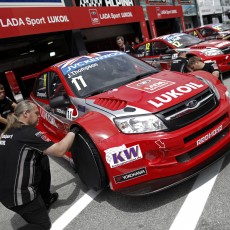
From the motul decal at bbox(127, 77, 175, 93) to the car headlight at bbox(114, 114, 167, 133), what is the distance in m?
0.47

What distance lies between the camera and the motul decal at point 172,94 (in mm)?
2888

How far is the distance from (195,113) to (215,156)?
46cm

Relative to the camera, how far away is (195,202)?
273 centimetres

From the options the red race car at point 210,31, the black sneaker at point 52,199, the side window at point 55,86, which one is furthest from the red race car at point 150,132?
the red race car at point 210,31

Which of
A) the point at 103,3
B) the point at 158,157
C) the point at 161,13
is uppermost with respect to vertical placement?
the point at 103,3

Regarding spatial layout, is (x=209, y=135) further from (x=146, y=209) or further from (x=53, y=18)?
(x=53, y=18)

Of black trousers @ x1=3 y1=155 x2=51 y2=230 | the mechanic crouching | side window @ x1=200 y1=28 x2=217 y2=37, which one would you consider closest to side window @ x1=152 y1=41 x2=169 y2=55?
side window @ x1=200 y1=28 x2=217 y2=37

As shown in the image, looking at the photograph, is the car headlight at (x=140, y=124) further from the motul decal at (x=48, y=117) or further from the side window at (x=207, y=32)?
the side window at (x=207, y=32)

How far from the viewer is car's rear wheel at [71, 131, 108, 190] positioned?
115 inches

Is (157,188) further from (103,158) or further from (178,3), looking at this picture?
(178,3)

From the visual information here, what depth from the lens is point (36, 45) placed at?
15742 mm

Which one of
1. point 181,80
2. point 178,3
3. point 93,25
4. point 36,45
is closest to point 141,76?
point 181,80

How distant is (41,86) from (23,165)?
8.50ft

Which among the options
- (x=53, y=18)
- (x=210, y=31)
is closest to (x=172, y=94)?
(x=210, y=31)
